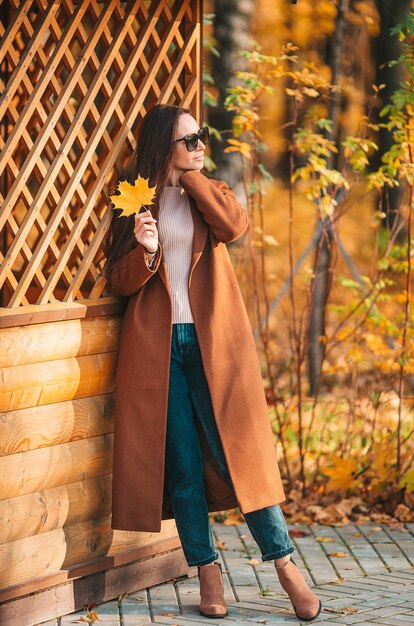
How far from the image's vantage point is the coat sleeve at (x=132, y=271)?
409 centimetres

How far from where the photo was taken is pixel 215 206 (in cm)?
413

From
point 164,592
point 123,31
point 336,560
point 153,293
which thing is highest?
point 123,31

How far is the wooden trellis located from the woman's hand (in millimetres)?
232

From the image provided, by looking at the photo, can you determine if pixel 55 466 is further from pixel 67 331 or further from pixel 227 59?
pixel 227 59

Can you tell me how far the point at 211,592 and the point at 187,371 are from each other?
33.9 inches

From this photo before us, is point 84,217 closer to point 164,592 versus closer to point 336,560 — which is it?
point 164,592

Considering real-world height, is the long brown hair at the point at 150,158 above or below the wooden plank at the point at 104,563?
above

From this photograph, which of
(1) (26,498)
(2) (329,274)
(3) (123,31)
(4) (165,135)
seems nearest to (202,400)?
(1) (26,498)

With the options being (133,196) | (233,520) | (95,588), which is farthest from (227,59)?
(95,588)

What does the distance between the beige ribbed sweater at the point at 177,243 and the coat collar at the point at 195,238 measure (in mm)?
17

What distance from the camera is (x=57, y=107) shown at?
4.02 meters

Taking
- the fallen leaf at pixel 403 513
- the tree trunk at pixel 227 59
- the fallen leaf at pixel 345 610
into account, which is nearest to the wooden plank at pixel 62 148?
the fallen leaf at pixel 345 610

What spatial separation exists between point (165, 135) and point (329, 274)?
2304 millimetres

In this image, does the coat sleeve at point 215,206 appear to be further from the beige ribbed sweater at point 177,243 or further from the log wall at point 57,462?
the log wall at point 57,462
